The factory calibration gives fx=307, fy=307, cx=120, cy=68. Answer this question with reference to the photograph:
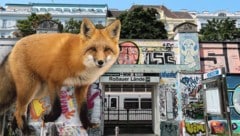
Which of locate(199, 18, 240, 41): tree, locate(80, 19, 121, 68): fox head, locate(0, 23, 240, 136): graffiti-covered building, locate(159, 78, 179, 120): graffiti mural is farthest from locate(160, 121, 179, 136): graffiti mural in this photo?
locate(199, 18, 240, 41): tree

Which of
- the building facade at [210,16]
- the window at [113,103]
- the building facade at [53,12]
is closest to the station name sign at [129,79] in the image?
the window at [113,103]

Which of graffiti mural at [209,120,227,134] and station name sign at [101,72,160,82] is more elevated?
station name sign at [101,72,160,82]

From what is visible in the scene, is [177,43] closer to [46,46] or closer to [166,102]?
[166,102]

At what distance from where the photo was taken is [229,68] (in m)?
15.0

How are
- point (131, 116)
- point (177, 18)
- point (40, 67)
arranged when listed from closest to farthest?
point (40, 67), point (131, 116), point (177, 18)

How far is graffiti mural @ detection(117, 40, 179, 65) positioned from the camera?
14.5m

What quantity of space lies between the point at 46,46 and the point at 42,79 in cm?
55

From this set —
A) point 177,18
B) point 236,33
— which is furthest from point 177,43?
point 177,18

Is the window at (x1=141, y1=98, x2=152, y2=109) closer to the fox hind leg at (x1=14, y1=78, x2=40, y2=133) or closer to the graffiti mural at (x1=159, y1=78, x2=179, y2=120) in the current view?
the graffiti mural at (x1=159, y1=78, x2=179, y2=120)

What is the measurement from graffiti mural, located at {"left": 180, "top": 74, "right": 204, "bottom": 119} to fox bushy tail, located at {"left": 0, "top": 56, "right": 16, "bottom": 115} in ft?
33.2

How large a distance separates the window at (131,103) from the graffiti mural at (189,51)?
6.91 meters

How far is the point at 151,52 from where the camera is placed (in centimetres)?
1462

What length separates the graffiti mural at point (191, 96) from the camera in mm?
14164

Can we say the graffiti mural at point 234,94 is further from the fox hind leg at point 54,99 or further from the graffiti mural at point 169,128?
the fox hind leg at point 54,99
